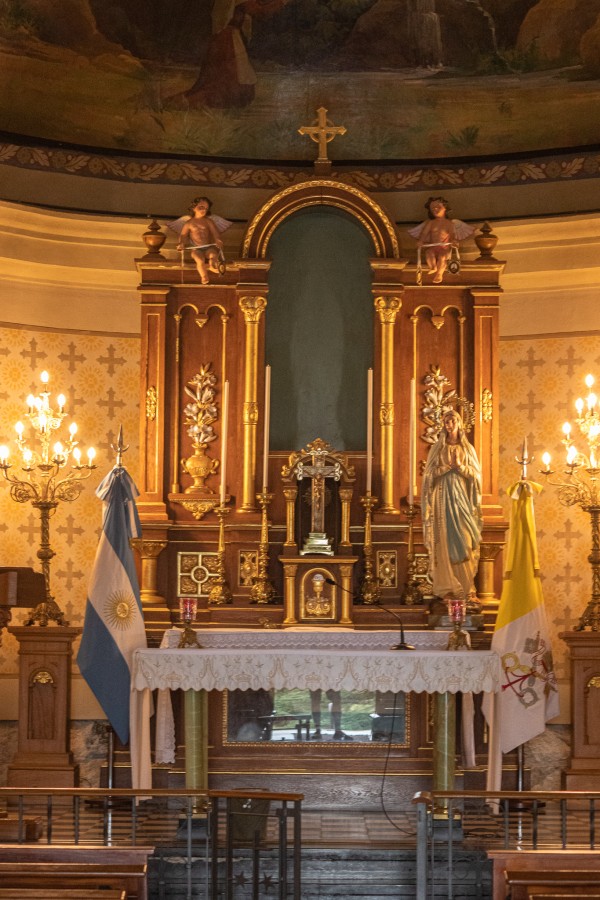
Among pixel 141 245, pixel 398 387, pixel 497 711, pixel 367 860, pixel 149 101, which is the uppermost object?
pixel 149 101

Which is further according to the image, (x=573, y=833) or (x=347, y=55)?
(x=347, y=55)

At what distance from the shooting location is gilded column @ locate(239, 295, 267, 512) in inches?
527

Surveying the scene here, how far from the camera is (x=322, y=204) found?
13.8m

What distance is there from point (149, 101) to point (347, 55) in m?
1.96

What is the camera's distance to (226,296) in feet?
45.3

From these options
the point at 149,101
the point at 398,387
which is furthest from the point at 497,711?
the point at 149,101

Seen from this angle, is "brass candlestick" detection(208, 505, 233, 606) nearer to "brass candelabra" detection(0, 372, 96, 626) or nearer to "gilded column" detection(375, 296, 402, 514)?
"brass candelabra" detection(0, 372, 96, 626)

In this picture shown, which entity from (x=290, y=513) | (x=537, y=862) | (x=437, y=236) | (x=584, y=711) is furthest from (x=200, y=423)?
(x=537, y=862)

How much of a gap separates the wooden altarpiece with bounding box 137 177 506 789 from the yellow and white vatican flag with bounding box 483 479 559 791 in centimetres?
88

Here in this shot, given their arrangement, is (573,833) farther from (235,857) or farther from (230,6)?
(230,6)

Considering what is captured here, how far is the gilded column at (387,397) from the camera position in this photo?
13352mm

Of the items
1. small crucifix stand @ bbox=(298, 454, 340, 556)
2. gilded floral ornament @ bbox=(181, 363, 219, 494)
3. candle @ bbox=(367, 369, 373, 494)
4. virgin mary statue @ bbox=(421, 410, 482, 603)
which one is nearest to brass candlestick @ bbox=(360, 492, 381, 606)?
candle @ bbox=(367, 369, 373, 494)

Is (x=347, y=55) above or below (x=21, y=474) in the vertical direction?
above

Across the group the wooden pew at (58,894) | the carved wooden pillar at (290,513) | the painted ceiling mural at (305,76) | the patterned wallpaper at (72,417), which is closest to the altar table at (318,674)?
the carved wooden pillar at (290,513)
